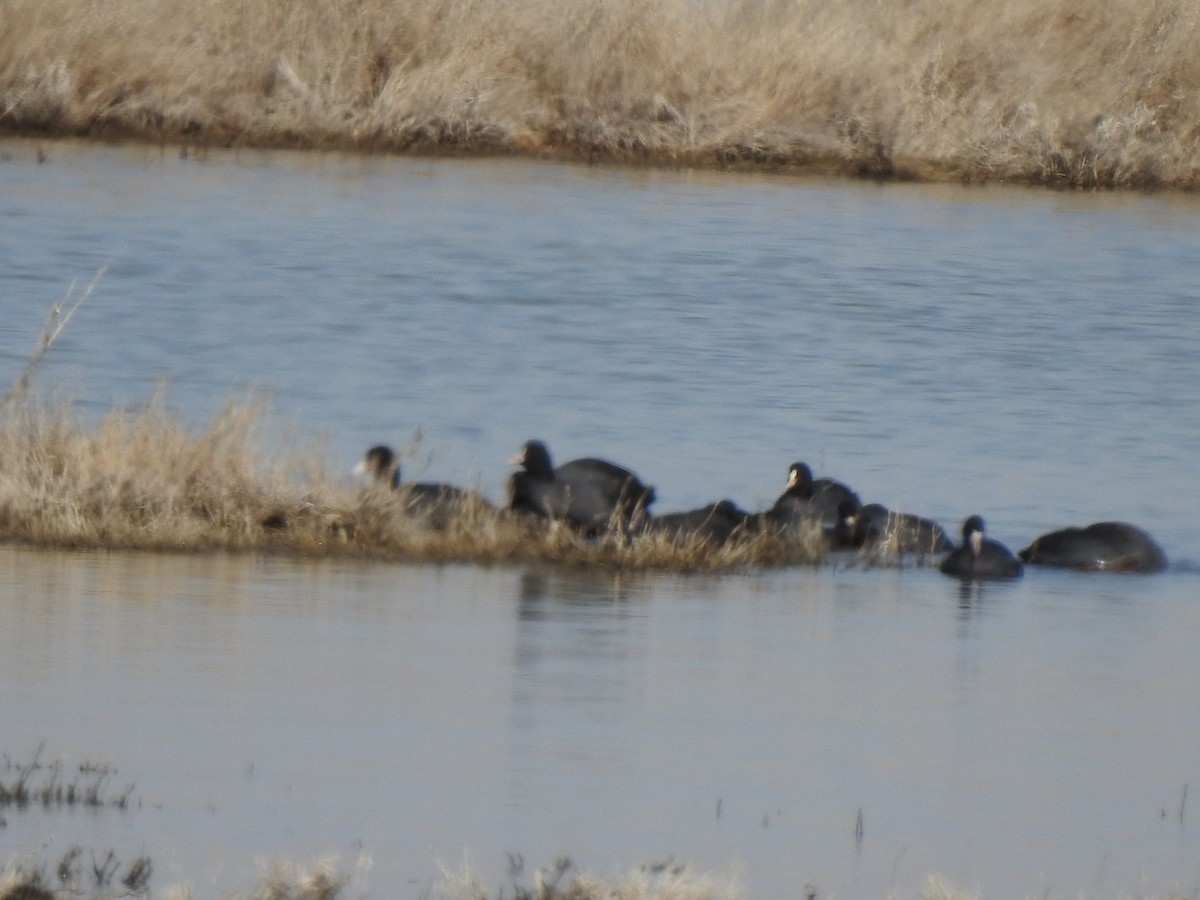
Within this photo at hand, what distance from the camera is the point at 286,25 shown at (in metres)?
33.1

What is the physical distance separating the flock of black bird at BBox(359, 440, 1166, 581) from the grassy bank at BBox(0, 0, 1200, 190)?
63.6 ft

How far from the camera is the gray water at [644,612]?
24.0ft

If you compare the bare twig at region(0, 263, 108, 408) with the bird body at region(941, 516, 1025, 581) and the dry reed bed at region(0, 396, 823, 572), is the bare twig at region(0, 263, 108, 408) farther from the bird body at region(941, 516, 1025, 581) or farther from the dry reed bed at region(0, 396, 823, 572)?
the bird body at region(941, 516, 1025, 581)

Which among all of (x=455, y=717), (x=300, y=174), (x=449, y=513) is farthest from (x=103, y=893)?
(x=300, y=174)

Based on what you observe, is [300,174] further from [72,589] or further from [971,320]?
[72,589]

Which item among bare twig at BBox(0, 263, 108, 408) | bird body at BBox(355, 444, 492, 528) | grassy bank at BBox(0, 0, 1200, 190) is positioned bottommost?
bird body at BBox(355, 444, 492, 528)

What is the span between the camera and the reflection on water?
707 centimetres

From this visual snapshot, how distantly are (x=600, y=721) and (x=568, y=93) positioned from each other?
81.7ft

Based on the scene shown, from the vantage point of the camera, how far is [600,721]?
28.0 feet

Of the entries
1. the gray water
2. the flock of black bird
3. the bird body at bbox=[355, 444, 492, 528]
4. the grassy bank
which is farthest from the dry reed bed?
the grassy bank

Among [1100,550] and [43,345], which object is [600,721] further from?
[1100,550]

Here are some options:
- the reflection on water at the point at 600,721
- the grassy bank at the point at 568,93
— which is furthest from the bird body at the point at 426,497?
the grassy bank at the point at 568,93

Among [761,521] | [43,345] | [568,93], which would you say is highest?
[568,93]

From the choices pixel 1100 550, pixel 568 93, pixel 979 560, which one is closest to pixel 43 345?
pixel 979 560
